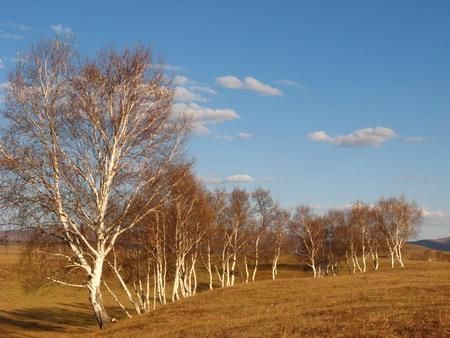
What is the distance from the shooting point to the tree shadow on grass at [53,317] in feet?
165

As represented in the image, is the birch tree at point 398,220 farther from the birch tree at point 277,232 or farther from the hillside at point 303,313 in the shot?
the hillside at point 303,313

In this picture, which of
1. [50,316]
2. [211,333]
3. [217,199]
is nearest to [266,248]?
[217,199]

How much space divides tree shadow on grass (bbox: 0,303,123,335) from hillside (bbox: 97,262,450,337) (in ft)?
77.9

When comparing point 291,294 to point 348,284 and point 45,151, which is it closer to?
point 348,284

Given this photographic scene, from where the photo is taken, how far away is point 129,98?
26906 millimetres

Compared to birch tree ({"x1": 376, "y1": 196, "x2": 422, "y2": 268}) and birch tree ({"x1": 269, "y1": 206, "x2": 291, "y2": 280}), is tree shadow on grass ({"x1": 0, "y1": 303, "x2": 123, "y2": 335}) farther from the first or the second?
birch tree ({"x1": 376, "y1": 196, "x2": 422, "y2": 268})

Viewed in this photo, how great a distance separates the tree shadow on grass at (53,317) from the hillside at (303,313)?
77.9ft

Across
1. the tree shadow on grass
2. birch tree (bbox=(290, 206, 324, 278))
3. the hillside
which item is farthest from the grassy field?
birch tree (bbox=(290, 206, 324, 278))

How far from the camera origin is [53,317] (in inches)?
2276

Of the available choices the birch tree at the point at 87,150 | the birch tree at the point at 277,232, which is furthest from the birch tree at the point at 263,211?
the birch tree at the point at 87,150

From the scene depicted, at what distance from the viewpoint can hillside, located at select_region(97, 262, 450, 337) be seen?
1536 centimetres

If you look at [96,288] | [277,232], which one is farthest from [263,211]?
[96,288]

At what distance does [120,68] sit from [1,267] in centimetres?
7414

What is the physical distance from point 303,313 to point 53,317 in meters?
45.0
